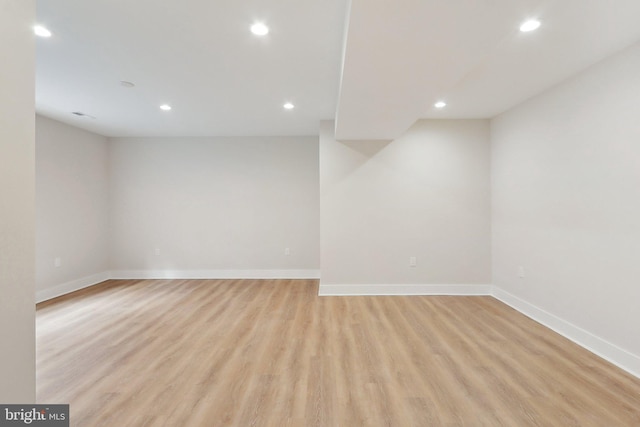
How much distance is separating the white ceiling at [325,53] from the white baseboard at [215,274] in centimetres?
280

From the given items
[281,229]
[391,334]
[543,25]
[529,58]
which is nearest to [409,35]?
[543,25]

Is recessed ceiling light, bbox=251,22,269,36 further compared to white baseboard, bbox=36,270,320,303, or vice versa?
white baseboard, bbox=36,270,320,303

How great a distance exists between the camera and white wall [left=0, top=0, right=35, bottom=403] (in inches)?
30.9

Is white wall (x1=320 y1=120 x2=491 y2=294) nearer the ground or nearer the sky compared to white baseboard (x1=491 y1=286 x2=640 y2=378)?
nearer the sky

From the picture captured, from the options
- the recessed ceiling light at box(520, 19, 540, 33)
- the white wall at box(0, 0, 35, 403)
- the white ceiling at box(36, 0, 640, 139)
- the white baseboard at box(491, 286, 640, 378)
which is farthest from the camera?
the white baseboard at box(491, 286, 640, 378)

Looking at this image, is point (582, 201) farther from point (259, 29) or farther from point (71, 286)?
point (71, 286)

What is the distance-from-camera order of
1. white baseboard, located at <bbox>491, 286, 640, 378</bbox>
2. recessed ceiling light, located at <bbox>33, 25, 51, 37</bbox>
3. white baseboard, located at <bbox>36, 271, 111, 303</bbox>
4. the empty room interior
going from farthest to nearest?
white baseboard, located at <bbox>36, 271, 111, 303</bbox> < white baseboard, located at <bbox>491, 286, 640, 378</bbox> < recessed ceiling light, located at <bbox>33, 25, 51, 37</bbox> < the empty room interior

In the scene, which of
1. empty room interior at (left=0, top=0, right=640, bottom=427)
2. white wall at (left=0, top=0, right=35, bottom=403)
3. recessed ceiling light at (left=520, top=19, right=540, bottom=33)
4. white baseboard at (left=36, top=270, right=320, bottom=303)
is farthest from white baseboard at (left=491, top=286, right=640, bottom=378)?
white wall at (left=0, top=0, right=35, bottom=403)

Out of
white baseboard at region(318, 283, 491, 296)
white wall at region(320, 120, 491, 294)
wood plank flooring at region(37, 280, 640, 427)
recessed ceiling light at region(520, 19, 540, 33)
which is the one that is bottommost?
wood plank flooring at region(37, 280, 640, 427)

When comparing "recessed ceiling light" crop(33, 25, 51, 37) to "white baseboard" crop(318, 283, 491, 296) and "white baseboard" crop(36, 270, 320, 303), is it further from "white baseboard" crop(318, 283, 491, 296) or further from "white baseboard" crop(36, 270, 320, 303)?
"white baseboard" crop(36, 270, 320, 303)

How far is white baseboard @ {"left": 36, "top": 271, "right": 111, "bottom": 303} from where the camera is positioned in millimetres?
4207

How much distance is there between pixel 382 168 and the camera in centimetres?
440

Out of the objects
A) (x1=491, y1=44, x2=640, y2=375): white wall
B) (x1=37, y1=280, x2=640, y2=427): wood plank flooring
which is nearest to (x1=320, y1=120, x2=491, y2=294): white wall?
(x1=491, y1=44, x2=640, y2=375): white wall

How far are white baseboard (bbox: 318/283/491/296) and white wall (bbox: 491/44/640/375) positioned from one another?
0.54 m
